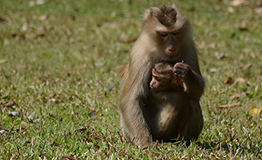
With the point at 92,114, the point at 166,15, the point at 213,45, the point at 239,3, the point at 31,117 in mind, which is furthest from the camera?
the point at 239,3

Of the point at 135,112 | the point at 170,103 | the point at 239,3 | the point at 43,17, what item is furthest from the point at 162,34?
the point at 239,3

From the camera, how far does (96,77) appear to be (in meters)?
7.00

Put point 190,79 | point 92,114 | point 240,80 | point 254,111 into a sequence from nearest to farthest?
point 190,79
point 92,114
point 254,111
point 240,80

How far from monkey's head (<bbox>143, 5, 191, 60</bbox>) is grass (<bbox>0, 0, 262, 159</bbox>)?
1018 millimetres

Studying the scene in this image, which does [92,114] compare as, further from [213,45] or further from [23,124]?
[213,45]

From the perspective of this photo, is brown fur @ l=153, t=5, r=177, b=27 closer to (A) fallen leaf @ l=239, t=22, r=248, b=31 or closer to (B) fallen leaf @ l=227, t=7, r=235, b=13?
(A) fallen leaf @ l=239, t=22, r=248, b=31

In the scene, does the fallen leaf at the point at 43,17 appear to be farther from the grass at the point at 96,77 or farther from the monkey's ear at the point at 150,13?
the monkey's ear at the point at 150,13

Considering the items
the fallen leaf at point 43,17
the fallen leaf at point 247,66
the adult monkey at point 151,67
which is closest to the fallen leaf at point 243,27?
the fallen leaf at point 247,66

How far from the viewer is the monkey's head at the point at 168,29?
416 cm

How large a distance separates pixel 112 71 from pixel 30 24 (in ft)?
13.1

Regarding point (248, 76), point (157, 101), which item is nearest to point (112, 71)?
point (248, 76)

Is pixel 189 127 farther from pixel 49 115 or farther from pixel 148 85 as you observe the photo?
pixel 49 115

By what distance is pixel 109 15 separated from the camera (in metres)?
11.6

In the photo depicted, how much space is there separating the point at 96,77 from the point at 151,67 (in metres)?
2.83
